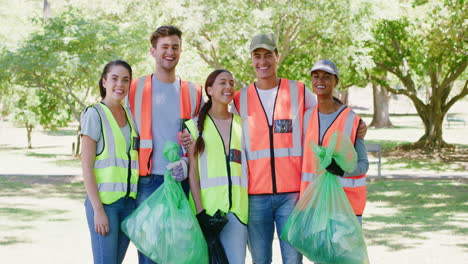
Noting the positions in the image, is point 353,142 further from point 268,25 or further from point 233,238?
point 268,25

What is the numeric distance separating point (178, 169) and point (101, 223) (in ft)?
2.02

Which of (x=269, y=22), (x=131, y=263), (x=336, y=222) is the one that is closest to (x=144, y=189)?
(x=336, y=222)

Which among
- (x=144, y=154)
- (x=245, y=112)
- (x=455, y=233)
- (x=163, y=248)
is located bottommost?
(x=455, y=233)

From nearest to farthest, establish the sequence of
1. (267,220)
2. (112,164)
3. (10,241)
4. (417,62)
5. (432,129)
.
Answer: (112,164)
(267,220)
(10,241)
(417,62)
(432,129)

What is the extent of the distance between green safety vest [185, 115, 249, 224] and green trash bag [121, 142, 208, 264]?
7.7 inches

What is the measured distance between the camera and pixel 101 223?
3.69 metres

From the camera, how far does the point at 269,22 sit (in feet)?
53.8

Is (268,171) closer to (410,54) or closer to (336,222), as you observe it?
(336,222)

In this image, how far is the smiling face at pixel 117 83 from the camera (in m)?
3.95

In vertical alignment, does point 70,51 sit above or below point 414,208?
above

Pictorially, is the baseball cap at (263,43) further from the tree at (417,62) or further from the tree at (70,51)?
the tree at (417,62)

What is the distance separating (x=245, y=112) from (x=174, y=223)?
3.41ft

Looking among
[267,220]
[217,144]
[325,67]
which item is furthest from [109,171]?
[325,67]

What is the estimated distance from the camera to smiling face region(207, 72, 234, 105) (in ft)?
13.3
